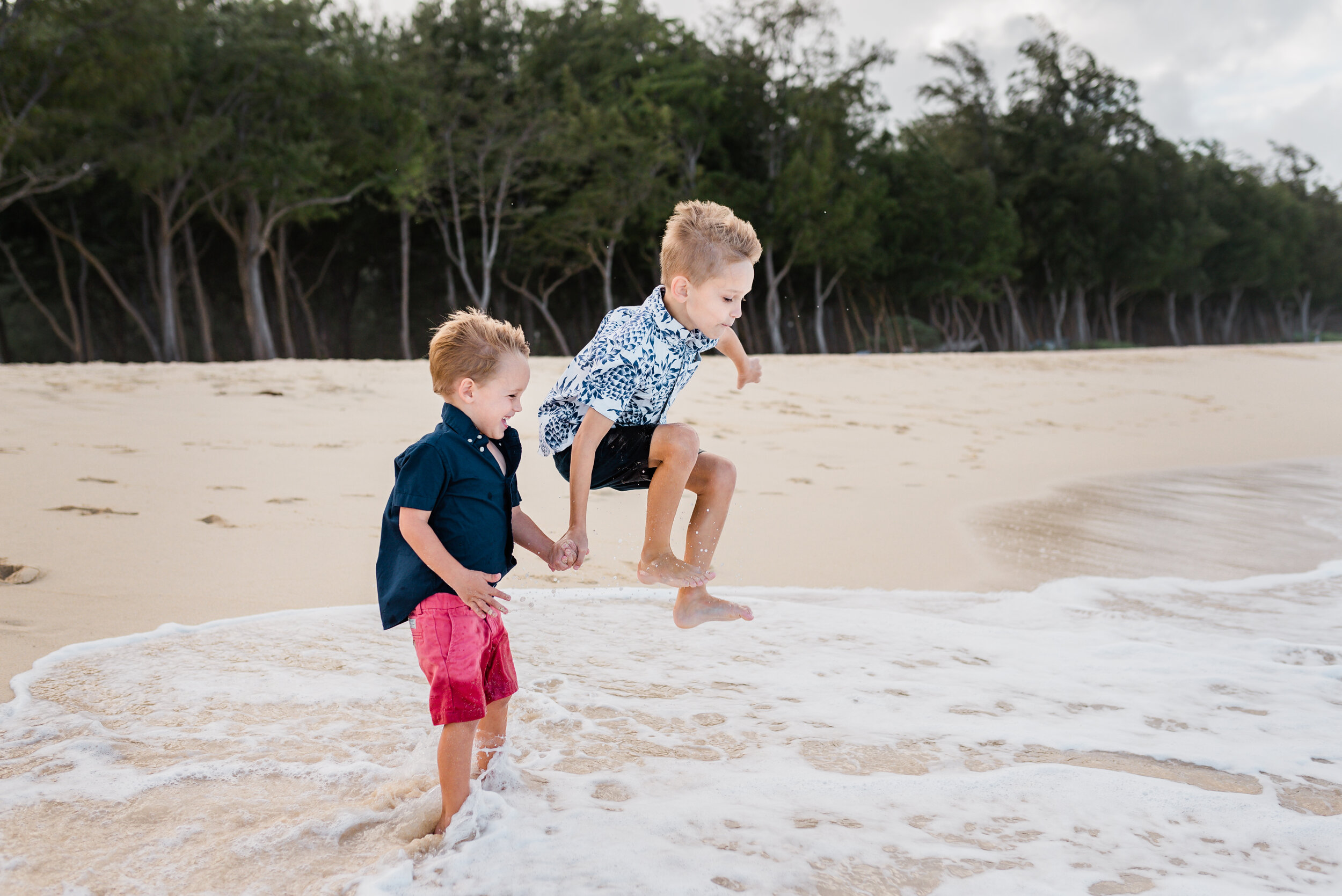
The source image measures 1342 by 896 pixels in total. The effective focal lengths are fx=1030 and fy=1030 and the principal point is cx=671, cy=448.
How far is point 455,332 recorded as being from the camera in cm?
255

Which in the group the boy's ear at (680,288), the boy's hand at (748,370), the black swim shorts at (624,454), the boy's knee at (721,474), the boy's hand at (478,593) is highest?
the boy's ear at (680,288)

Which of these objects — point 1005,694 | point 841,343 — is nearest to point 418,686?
point 1005,694

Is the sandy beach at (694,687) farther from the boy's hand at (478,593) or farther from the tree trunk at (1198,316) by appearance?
the tree trunk at (1198,316)

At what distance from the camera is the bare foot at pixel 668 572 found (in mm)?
3295

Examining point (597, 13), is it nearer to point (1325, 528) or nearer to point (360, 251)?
point (360, 251)

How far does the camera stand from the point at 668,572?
3303 mm

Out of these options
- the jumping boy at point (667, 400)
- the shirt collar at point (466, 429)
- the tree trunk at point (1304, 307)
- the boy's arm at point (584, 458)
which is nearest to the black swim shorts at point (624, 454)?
the jumping boy at point (667, 400)

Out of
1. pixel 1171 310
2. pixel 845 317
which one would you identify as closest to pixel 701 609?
pixel 845 317

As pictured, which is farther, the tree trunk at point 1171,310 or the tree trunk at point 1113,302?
the tree trunk at point 1171,310

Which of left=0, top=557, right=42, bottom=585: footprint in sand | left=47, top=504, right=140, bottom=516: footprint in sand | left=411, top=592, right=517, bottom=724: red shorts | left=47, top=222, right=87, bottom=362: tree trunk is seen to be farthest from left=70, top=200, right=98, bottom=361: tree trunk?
left=411, top=592, right=517, bottom=724: red shorts

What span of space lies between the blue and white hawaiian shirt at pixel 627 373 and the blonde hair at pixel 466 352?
0.67m

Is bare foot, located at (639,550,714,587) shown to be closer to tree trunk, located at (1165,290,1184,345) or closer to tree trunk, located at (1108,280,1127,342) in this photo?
tree trunk, located at (1108,280,1127,342)

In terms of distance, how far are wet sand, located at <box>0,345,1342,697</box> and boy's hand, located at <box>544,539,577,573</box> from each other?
6.22 ft

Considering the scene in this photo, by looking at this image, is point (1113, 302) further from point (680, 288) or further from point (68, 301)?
point (680, 288)
